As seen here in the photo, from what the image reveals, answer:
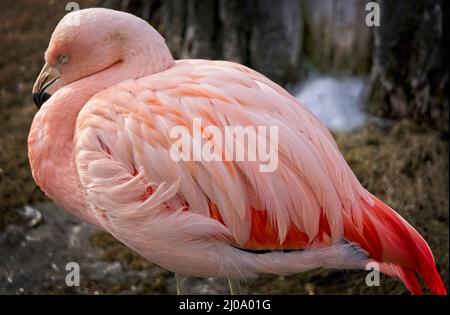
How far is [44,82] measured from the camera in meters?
2.40

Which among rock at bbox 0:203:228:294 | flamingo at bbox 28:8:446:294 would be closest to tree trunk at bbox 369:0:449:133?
rock at bbox 0:203:228:294

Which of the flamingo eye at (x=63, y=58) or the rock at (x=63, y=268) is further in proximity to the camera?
the rock at (x=63, y=268)

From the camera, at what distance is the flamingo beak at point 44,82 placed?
2.39 metres

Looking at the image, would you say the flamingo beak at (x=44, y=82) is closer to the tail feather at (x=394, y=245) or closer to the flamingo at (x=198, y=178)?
the flamingo at (x=198, y=178)

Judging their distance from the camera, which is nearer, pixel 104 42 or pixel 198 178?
pixel 198 178

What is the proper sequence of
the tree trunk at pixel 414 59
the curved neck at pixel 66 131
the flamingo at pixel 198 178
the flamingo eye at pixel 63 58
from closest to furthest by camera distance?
the flamingo at pixel 198 178
the curved neck at pixel 66 131
the flamingo eye at pixel 63 58
the tree trunk at pixel 414 59

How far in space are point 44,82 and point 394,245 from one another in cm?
125

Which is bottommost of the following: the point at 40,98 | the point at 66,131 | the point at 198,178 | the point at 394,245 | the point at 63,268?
the point at 63,268

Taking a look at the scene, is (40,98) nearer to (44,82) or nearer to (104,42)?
(44,82)

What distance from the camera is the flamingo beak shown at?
239 cm

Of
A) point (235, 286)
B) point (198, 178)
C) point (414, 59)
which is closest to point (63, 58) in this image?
point (198, 178)

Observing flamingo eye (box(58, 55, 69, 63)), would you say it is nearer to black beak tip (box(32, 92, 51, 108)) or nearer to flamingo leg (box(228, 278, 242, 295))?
black beak tip (box(32, 92, 51, 108))

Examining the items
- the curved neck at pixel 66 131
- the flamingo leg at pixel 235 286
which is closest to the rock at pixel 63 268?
the flamingo leg at pixel 235 286

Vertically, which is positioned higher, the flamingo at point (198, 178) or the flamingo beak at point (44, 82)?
the flamingo beak at point (44, 82)
